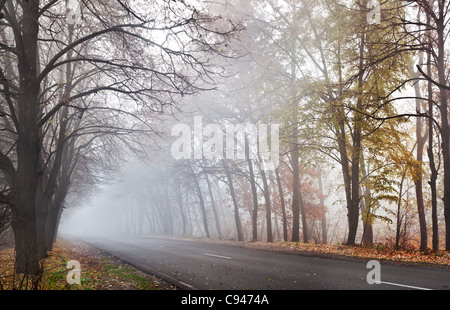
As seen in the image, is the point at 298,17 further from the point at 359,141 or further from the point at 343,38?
the point at 359,141

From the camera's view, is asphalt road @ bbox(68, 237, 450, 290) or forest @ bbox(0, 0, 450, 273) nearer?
asphalt road @ bbox(68, 237, 450, 290)

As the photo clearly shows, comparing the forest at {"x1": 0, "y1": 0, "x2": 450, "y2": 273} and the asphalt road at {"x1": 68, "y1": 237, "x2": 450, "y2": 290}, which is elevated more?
the forest at {"x1": 0, "y1": 0, "x2": 450, "y2": 273}

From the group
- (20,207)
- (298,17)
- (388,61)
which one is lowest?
(20,207)

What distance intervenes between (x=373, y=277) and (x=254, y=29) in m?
14.3

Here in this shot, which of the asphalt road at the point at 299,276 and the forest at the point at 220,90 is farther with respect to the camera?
the forest at the point at 220,90

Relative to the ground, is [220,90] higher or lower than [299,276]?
higher

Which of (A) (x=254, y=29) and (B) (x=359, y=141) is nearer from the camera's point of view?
(B) (x=359, y=141)

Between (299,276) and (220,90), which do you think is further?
(299,276)

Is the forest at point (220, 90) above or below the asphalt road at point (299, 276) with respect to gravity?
above
